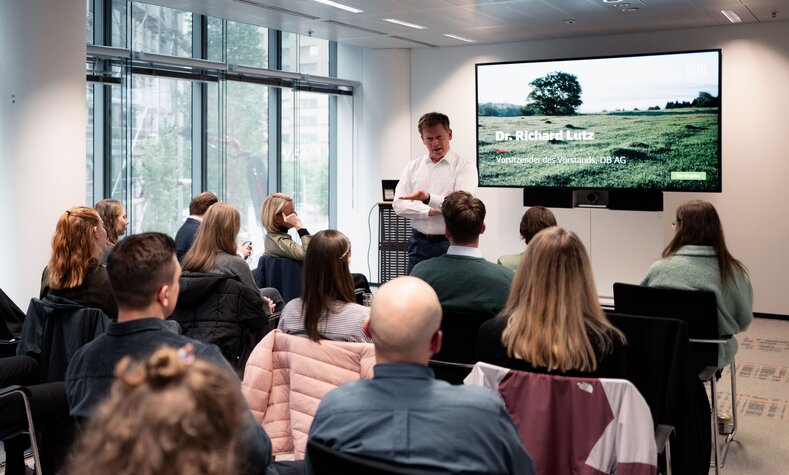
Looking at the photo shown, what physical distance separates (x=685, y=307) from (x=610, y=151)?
543 centimetres

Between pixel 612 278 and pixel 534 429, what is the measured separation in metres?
7.14

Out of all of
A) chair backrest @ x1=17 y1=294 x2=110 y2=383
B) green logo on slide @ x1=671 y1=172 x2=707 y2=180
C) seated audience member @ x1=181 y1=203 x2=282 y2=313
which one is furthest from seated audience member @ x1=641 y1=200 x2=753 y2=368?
green logo on slide @ x1=671 y1=172 x2=707 y2=180

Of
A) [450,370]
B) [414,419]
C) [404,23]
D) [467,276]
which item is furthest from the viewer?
[404,23]

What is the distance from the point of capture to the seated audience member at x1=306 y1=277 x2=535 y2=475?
177cm

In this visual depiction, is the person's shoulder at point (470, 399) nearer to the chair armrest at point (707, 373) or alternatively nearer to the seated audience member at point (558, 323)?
the seated audience member at point (558, 323)

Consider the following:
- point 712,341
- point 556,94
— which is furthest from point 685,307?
point 556,94

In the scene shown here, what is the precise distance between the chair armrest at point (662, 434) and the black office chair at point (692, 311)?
3.59ft

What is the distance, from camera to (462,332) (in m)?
3.41

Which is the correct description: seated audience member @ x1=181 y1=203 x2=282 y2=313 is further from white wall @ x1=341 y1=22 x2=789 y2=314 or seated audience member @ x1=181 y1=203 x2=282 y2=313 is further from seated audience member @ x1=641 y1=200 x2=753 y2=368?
white wall @ x1=341 y1=22 x2=789 y2=314

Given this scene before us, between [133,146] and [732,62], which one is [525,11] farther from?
[133,146]

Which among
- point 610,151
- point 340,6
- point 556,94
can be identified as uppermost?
point 340,6

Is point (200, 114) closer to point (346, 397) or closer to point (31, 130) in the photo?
point (31, 130)

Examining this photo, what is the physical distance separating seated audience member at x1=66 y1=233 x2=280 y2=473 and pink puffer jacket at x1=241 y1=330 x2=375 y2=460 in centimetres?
64

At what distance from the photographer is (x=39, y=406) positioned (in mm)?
3539
